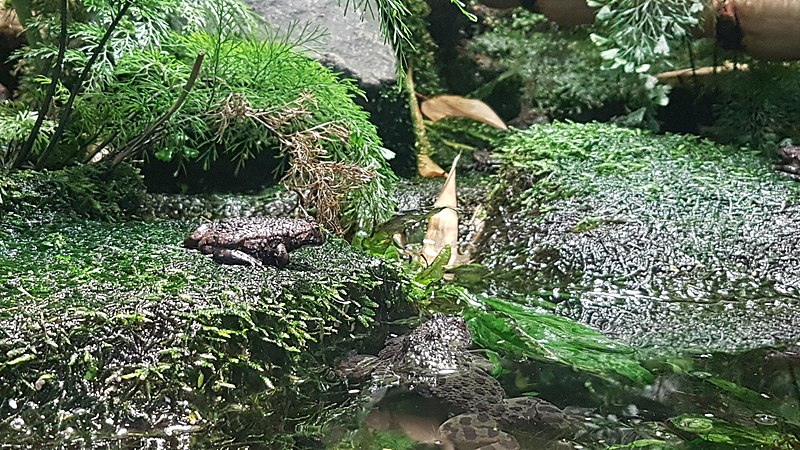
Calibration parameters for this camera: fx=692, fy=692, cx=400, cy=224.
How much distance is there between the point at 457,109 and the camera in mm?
4828

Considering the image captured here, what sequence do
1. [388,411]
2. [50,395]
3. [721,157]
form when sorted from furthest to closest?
1. [721,157]
2. [388,411]
3. [50,395]

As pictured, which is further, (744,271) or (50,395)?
(744,271)

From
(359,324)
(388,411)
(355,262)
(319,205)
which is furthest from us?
(319,205)

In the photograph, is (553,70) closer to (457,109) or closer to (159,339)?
(457,109)

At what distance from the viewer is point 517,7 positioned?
204 inches

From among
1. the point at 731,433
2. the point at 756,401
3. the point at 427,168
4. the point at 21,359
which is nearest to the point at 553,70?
the point at 427,168

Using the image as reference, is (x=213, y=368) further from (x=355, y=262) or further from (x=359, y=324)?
(x=355, y=262)

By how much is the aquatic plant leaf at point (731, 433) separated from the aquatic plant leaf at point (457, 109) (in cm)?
319

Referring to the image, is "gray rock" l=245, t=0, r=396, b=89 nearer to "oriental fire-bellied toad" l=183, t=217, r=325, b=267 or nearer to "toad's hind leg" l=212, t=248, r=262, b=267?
"oriental fire-bellied toad" l=183, t=217, r=325, b=267

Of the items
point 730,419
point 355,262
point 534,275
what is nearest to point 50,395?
point 355,262

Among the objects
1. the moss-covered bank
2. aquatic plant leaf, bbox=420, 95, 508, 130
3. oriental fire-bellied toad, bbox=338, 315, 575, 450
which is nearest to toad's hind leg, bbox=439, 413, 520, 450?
oriental fire-bellied toad, bbox=338, 315, 575, 450

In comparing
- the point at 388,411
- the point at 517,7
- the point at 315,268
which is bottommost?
the point at 388,411

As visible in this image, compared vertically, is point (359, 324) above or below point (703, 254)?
below

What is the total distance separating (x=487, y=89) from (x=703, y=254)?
8.30 feet
